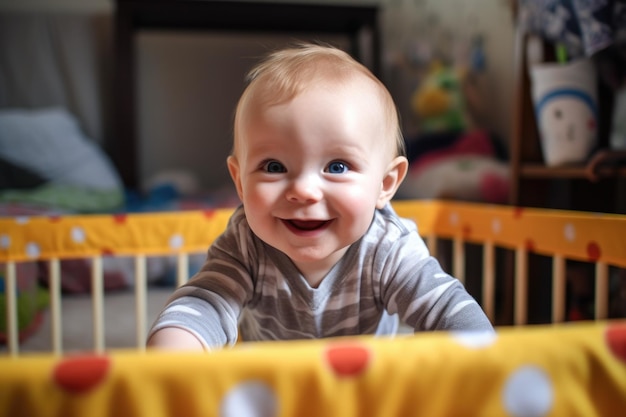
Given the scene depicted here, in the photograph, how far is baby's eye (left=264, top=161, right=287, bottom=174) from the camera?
58 cm

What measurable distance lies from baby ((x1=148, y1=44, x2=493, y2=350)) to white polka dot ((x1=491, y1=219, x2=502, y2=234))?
0.36m

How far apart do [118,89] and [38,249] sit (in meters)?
1.55

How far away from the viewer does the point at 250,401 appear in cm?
32

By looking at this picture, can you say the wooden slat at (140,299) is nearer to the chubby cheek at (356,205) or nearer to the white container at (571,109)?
the chubby cheek at (356,205)

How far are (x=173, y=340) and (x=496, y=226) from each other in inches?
26.8

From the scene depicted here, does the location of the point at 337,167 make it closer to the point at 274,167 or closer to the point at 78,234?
the point at 274,167

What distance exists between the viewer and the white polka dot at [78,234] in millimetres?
998

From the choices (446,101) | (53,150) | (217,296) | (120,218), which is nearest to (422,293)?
(217,296)

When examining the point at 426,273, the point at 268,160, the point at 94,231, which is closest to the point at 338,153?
the point at 268,160

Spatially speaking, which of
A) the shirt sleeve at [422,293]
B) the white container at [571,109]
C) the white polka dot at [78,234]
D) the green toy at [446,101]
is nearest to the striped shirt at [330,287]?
the shirt sleeve at [422,293]

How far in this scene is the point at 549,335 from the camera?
1.08 feet

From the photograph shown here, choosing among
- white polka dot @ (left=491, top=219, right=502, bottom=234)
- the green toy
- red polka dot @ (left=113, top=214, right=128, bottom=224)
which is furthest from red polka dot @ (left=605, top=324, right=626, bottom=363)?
the green toy

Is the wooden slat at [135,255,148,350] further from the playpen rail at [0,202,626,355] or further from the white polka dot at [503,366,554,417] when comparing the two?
the white polka dot at [503,366,554,417]

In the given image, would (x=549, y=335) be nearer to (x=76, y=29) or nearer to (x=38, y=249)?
(x=38, y=249)
